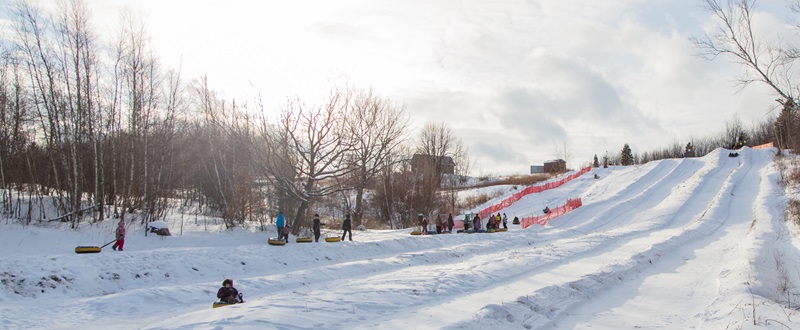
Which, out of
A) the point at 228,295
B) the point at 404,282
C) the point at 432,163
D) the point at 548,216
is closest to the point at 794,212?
the point at 548,216

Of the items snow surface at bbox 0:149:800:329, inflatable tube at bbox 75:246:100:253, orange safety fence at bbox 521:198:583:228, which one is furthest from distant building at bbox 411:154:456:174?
inflatable tube at bbox 75:246:100:253

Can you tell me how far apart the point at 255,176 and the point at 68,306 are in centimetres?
1934

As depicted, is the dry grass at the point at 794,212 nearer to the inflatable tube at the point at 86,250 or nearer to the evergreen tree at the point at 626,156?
the inflatable tube at the point at 86,250

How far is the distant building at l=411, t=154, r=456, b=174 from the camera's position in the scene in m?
51.9

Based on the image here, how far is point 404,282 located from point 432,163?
43.8 metres

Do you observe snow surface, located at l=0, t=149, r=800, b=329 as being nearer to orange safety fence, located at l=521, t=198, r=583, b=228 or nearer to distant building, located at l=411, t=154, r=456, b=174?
orange safety fence, located at l=521, t=198, r=583, b=228

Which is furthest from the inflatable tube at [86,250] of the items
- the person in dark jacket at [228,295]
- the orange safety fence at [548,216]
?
the orange safety fence at [548,216]

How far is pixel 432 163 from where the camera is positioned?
55.0 m

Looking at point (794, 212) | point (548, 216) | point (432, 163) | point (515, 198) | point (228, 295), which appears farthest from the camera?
point (432, 163)

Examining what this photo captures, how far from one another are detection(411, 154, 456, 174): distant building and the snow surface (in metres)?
26.6

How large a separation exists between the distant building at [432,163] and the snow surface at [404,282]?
26.6m

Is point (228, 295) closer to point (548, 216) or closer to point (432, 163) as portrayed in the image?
point (548, 216)

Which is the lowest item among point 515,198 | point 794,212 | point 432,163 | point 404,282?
point 404,282

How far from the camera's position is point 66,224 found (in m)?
22.2
